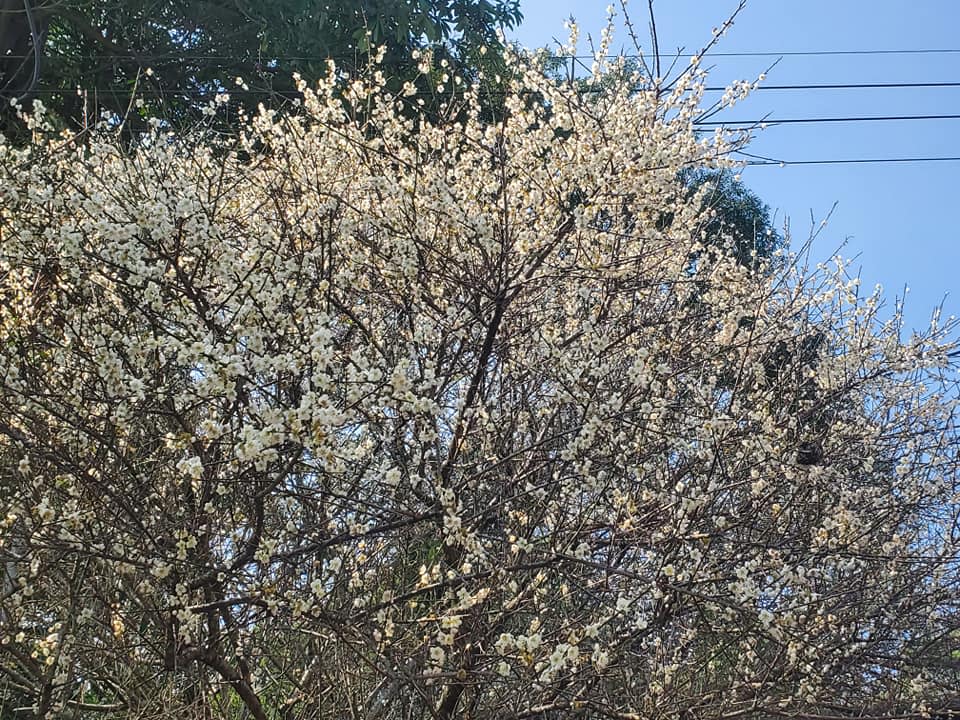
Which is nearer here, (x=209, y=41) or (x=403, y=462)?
(x=403, y=462)

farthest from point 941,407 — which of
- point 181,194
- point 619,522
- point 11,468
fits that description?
point 11,468

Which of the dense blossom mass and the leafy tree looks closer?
the dense blossom mass

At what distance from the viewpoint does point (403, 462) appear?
3.99 m

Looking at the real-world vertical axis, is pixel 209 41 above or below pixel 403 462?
above

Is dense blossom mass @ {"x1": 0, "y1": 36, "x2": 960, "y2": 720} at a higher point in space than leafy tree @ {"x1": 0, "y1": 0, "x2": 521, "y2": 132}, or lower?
lower

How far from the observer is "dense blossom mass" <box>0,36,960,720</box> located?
11.3ft

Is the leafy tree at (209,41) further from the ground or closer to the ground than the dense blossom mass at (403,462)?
further from the ground

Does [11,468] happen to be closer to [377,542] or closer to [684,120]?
[377,542]

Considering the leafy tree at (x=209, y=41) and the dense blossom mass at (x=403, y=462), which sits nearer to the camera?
the dense blossom mass at (x=403, y=462)

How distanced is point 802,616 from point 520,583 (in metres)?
1.27

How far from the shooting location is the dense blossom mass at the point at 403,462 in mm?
3436

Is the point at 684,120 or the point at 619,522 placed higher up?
the point at 684,120

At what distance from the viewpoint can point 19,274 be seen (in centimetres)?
395

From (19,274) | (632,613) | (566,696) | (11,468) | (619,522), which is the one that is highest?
(19,274)
